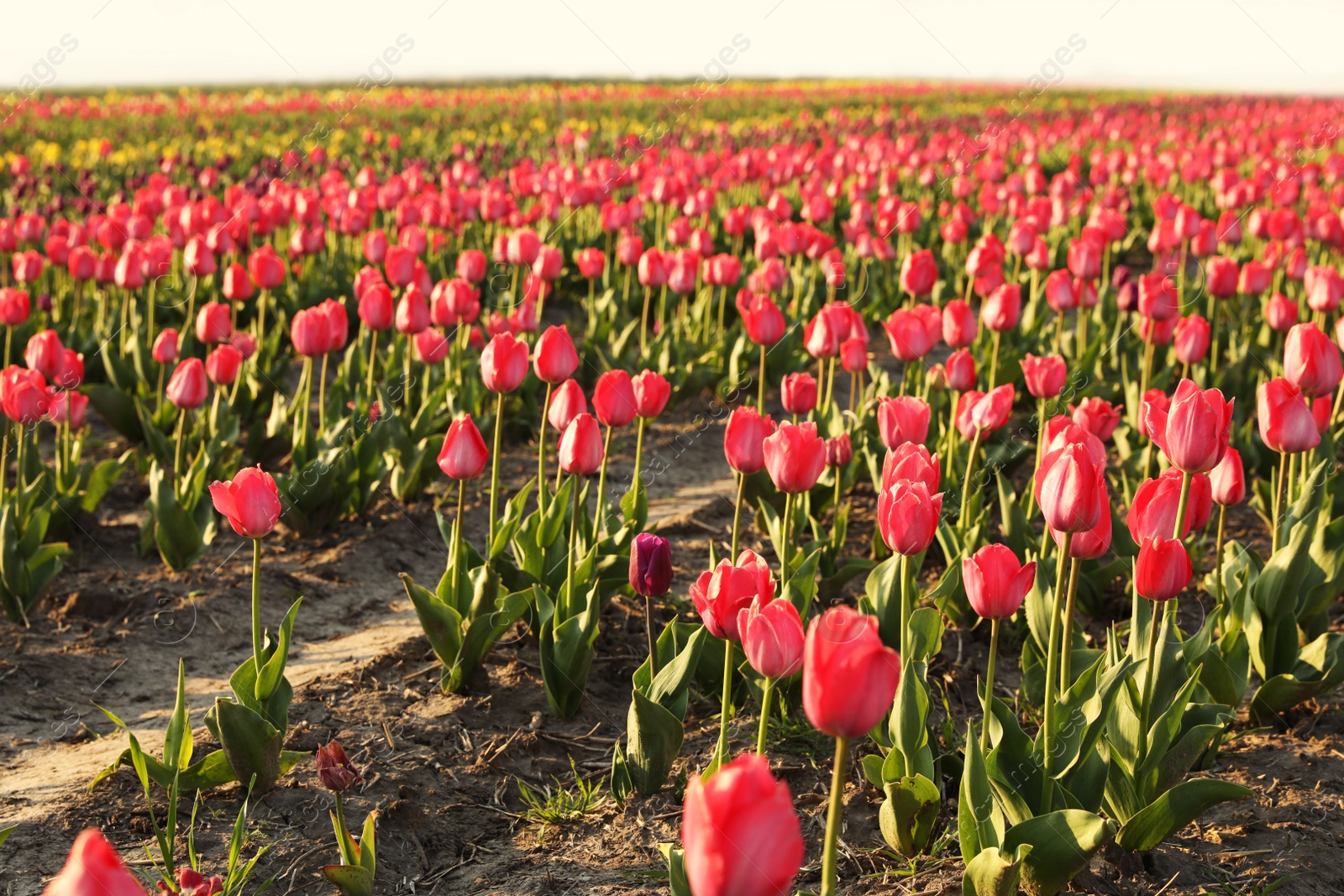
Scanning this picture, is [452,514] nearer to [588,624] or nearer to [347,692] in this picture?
[347,692]

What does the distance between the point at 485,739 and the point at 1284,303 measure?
433 centimetres

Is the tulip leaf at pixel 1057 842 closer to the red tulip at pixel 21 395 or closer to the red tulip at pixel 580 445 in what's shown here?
the red tulip at pixel 580 445

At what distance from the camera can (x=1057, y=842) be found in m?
2.28

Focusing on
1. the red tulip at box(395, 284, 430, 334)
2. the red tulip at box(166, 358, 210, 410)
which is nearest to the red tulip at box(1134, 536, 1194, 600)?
the red tulip at box(166, 358, 210, 410)

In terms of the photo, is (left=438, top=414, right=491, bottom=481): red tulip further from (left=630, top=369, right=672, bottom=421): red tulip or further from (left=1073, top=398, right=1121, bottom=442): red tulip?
(left=1073, top=398, right=1121, bottom=442): red tulip

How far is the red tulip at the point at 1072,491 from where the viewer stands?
224cm

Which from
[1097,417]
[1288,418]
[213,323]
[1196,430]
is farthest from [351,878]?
[213,323]

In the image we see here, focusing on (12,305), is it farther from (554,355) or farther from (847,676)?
(847,676)

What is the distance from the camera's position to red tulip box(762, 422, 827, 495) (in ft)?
8.94

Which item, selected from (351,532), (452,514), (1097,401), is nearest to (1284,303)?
(1097,401)

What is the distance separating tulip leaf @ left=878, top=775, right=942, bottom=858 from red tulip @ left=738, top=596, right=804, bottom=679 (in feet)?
2.58

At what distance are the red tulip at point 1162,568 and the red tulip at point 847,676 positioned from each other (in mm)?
1096

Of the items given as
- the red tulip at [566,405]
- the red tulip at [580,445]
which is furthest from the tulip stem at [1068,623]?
the red tulip at [566,405]

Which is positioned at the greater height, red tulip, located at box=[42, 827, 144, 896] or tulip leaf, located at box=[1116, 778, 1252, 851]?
red tulip, located at box=[42, 827, 144, 896]
